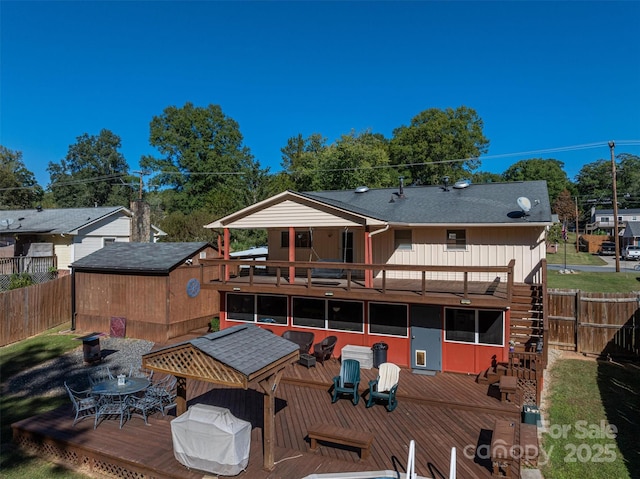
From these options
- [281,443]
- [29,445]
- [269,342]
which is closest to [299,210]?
[269,342]

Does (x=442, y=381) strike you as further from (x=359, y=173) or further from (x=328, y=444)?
(x=359, y=173)

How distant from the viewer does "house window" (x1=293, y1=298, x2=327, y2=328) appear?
13.6 m

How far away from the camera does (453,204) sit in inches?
614

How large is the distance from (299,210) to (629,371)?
11415 mm

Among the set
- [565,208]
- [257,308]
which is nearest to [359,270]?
[257,308]

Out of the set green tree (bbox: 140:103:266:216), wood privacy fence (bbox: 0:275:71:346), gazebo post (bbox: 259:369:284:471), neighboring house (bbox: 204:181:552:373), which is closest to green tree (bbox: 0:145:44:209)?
green tree (bbox: 140:103:266:216)

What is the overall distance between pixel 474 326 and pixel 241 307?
8.00 meters

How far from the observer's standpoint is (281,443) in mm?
8094

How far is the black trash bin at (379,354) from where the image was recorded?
12180mm

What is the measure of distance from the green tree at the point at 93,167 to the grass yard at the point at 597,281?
57.3m

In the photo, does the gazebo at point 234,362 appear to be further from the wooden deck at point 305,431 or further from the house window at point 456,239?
the house window at point 456,239

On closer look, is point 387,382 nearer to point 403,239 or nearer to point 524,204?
point 403,239

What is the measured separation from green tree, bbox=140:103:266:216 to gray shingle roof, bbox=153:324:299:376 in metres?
36.2

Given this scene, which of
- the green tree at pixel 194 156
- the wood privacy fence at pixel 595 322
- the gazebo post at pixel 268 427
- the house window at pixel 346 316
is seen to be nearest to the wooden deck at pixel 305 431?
the gazebo post at pixel 268 427
